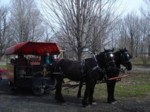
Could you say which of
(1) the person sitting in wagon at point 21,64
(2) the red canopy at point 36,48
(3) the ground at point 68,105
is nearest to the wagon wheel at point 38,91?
(3) the ground at point 68,105

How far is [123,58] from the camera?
11.9 metres

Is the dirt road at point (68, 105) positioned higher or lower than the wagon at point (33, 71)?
lower

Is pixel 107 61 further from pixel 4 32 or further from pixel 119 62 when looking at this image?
pixel 4 32

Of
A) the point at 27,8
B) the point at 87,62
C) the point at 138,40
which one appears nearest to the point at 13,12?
the point at 27,8

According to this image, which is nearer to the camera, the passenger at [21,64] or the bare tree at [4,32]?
the passenger at [21,64]

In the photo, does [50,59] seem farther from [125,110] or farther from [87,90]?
[125,110]

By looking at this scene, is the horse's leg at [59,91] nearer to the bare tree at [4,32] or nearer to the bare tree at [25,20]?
the bare tree at [25,20]

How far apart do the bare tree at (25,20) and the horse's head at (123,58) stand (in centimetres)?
2928

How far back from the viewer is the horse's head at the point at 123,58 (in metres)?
11.8

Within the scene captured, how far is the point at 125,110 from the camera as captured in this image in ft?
35.0

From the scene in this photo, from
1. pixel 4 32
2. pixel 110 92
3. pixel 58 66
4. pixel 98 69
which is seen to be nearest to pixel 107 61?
pixel 98 69

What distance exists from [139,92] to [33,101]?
14.9 ft

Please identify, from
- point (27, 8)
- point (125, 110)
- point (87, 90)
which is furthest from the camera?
point (27, 8)

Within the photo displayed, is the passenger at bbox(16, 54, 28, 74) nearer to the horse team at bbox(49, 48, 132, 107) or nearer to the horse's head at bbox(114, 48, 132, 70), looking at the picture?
the horse team at bbox(49, 48, 132, 107)
